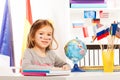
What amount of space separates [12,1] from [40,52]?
4.78 ft

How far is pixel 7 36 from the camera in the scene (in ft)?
9.06

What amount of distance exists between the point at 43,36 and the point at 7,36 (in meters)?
1.32

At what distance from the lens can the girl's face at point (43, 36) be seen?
1525 mm

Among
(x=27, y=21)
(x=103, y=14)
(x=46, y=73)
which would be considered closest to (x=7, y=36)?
(x=27, y=21)

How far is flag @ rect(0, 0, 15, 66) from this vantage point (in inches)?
107

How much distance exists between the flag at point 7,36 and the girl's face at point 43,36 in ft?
4.01

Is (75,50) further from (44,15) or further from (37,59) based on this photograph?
(44,15)

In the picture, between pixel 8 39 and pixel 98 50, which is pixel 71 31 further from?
pixel 8 39

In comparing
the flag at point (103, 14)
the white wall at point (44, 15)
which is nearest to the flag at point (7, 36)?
the white wall at point (44, 15)

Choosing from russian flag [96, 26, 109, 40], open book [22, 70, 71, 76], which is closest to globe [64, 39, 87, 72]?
russian flag [96, 26, 109, 40]

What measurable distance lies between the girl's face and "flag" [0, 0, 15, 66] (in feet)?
4.01

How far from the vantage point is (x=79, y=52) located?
5.25 ft

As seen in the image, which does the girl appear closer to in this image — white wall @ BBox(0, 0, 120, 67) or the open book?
the open book

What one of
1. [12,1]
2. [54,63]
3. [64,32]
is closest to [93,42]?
[64,32]
